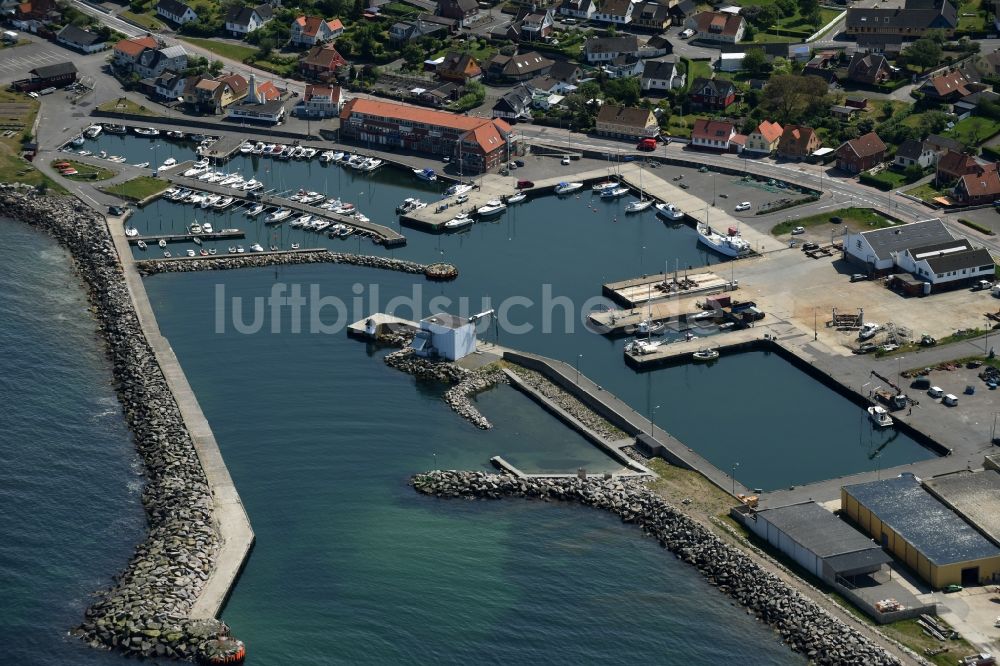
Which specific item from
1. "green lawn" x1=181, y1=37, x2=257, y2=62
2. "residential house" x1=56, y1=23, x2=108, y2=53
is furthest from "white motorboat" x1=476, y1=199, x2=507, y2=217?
"residential house" x1=56, y1=23, x2=108, y2=53

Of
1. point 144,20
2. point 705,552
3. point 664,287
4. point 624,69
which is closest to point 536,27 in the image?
point 624,69

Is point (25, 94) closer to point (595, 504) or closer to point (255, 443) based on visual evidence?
point (255, 443)

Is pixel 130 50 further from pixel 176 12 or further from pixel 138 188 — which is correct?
pixel 138 188

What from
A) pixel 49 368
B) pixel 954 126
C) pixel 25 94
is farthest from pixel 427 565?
pixel 25 94

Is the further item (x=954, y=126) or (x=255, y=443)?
(x=954, y=126)

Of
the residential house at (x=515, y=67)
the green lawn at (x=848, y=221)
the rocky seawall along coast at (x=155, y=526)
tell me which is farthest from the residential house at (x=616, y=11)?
the rocky seawall along coast at (x=155, y=526)
